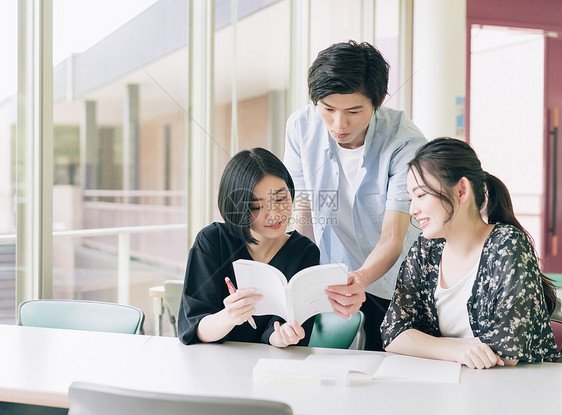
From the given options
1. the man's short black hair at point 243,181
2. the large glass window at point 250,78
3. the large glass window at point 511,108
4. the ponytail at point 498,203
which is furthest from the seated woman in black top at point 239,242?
the large glass window at point 511,108

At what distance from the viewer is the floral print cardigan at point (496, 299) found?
134cm

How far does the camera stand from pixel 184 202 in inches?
124

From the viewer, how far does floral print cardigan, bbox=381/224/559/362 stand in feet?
4.40

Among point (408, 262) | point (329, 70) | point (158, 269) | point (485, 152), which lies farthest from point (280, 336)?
point (485, 152)

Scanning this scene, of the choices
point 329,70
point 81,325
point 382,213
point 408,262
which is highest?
point 329,70

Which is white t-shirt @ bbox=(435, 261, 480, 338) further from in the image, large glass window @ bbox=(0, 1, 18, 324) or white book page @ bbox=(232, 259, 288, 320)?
large glass window @ bbox=(0, 1, 18, 324)

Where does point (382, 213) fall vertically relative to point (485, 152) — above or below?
below

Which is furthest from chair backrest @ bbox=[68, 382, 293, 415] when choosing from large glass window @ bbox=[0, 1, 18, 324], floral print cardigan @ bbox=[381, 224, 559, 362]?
large glass window @ bbox=[0, 1, 18, 324]

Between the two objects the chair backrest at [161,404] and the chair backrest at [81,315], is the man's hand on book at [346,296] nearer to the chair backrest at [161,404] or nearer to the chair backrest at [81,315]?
the chair backrest at [161,404]

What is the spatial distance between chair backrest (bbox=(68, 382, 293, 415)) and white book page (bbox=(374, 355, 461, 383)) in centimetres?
44

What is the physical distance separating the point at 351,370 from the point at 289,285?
9.5 inches

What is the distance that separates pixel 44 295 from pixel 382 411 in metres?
1.75

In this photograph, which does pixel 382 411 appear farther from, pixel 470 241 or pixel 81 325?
pixel 81 325

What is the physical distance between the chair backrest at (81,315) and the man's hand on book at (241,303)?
1.78ft
